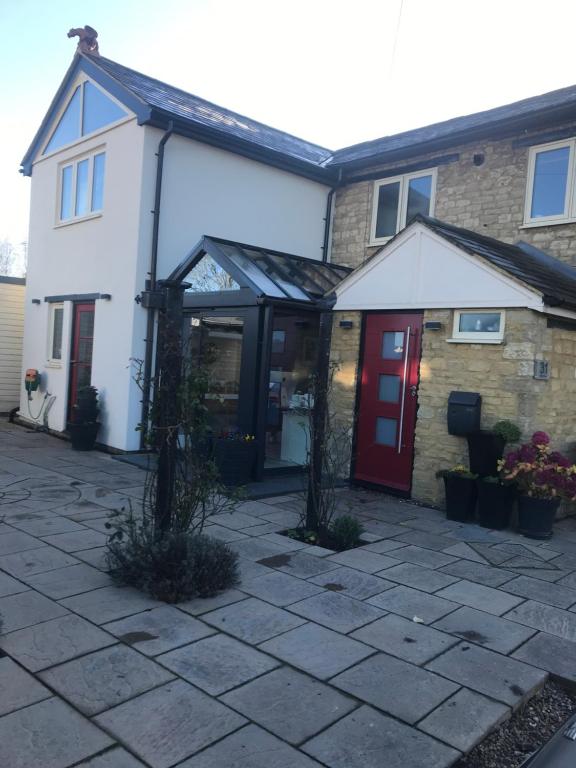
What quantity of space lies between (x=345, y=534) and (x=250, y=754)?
315 centimetres

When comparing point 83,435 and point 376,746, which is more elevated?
point 83,435

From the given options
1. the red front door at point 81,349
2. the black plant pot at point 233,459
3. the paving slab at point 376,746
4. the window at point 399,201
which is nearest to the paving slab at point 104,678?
the paving slab at point 376,746

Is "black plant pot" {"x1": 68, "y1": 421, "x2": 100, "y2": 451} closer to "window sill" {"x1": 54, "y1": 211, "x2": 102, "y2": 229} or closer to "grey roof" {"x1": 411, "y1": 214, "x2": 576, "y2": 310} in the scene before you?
"window sill" {"x1": 54, "y1": 211, "x2": 102, "y2": 229}

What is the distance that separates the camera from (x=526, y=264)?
758cm

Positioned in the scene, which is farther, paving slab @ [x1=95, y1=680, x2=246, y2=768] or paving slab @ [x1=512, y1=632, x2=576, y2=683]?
paving slab @ [x1=512, y1=632, x2=576, y2=683]

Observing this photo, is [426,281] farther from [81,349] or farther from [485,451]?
[81,349]

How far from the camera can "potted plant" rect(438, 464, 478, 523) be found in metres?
6.80

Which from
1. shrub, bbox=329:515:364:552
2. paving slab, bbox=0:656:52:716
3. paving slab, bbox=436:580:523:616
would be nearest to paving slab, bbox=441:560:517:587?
paving slab, bbox=436:580:523:616

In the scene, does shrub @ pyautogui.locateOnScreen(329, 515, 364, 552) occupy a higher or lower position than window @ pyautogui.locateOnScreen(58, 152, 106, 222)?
lower

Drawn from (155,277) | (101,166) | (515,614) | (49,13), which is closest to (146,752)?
(515,614)

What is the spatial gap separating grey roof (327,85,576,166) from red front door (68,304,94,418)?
541cm

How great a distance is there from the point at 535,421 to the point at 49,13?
8.27m

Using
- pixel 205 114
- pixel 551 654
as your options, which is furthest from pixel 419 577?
pixel 205 114

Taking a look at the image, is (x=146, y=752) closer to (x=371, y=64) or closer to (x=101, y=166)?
(x=371, y=64)
